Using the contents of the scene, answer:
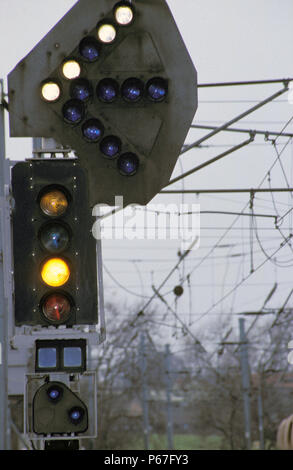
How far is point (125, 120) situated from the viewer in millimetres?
5922

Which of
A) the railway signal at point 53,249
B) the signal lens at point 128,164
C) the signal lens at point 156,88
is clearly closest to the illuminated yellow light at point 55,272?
the railway signal at point 53,249

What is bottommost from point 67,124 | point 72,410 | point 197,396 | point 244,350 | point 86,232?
point 197,396

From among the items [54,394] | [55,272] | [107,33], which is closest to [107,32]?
[107,33]

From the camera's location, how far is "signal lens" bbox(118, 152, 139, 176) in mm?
5902

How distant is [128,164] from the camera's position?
5.95m

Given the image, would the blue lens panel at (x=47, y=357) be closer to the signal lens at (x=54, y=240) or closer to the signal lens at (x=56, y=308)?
the signal lens at (x=56, y=308)

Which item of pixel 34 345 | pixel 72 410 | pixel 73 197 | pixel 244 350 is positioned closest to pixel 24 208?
pixel 73 197

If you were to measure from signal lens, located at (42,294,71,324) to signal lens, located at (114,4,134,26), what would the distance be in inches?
74.7

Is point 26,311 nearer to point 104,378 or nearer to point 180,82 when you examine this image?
point 180,82

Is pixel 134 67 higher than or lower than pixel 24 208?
higher

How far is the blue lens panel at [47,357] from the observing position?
467 cm

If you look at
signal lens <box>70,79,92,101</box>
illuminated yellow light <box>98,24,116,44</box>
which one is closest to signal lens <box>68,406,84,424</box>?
signal lens <box>70,79,92,101</box>

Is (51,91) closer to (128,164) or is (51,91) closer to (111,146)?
(111,146)

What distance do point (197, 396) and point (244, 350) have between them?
31806 mm
